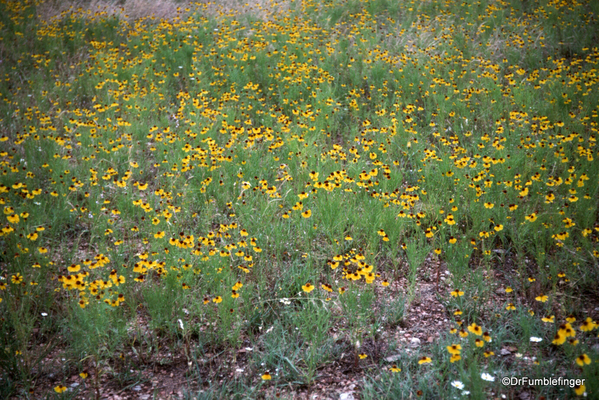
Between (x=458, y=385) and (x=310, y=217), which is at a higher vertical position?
(x=310, y=217)

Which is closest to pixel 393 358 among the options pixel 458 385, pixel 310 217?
pixel 458 385

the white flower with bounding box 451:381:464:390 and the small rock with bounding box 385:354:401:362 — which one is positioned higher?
the white flower with bounding box 451:381:464:390

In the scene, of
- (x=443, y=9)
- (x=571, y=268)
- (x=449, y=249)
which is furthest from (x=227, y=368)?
(x=443, y=9)

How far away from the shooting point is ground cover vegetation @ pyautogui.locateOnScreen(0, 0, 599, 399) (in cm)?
277

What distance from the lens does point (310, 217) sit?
4.00 metres

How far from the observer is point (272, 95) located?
22.8 ft

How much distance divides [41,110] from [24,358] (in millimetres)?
4900

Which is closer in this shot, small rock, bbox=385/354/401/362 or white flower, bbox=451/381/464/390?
white flower, bbox=451/381/464/390

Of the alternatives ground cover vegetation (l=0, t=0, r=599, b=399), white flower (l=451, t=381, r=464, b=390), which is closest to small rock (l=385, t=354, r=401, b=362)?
ground cover vegetation (l=0, t=0, r=599, b=399)

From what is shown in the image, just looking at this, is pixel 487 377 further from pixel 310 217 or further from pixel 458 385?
pixel 310 217

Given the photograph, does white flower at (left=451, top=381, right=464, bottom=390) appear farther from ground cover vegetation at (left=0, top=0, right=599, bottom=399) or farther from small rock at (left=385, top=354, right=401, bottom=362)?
small rock at (left=385, top=354, right=401, bottom=362)

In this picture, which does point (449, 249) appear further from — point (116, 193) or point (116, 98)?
point (116, 98)

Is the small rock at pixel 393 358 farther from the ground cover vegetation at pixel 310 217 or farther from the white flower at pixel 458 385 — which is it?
the white flower at pixel 458 385

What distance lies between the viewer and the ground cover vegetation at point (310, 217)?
9.08 ft
